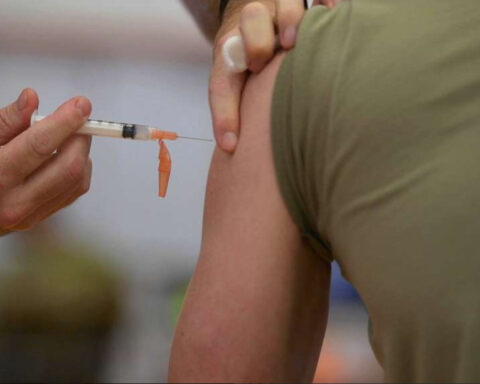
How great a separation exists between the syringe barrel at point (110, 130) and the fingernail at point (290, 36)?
0.32 metres

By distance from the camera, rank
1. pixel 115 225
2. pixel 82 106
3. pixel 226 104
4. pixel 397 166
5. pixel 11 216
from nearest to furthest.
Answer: pixel 397 166 → pixel 226 104 → pixel 82 106 → pixel 11 216 → pixel 115 225

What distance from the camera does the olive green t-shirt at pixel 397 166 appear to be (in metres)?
0.72

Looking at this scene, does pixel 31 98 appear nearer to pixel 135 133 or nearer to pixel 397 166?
pixel 135 133

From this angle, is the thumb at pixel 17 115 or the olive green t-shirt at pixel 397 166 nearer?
the olive green t-shirt at pixel 397 166

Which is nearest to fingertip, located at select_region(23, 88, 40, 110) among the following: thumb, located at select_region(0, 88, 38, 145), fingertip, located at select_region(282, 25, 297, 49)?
thumb, located at select_region(0, 88, 38, 145)

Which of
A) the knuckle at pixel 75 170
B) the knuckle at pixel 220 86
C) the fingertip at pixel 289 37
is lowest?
the knuckle at pixel 75 170

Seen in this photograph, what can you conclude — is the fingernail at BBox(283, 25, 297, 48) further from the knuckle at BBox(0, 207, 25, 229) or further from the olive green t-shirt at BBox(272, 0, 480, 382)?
the knuckle at BBox(0, 207, 25, 229)

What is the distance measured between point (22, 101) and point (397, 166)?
0.56 meters

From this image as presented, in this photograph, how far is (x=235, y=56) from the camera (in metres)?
0.86

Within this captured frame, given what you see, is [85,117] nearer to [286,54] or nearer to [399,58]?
[286,54]

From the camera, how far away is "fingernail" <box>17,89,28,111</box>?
0.99 metres

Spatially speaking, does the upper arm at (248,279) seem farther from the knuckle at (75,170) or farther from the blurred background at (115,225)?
the blurred background at (115,225)

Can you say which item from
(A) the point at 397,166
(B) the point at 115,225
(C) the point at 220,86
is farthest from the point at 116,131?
(B) the point at 115,225

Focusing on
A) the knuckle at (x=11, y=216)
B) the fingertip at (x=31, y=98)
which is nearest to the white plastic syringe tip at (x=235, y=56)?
the fingertip at (x=31, y=98)
